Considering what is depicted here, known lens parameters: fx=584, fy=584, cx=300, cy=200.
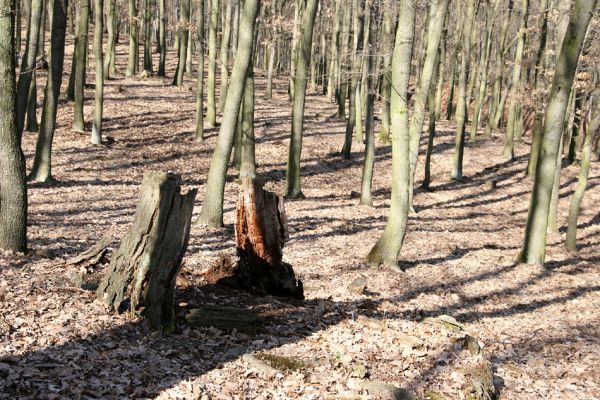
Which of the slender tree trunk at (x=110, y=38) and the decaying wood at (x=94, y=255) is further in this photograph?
the slender tree trunk at (x=110, y=38)

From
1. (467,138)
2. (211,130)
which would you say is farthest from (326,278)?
(467,138)

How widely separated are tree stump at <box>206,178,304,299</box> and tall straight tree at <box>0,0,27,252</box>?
9.03ft

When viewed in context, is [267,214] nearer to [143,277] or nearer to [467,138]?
[143,277]

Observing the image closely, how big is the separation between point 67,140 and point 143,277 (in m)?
15.9

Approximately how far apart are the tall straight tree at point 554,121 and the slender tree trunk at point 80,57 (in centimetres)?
1306

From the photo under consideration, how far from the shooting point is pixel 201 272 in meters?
8.91

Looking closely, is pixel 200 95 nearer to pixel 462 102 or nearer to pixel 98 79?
pixel 98 79

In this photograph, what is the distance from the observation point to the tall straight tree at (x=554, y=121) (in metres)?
12.7

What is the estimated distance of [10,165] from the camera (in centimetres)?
796

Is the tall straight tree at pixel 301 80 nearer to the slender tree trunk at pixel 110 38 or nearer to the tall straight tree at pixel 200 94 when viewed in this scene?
the tall straight tree at pixel 200 94

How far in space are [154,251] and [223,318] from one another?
48.7 inches

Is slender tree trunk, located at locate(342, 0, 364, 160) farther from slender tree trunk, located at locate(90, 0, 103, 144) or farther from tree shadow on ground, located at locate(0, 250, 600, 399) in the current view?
tree shadow on ground, located at locate(0, 250, 600, 399)

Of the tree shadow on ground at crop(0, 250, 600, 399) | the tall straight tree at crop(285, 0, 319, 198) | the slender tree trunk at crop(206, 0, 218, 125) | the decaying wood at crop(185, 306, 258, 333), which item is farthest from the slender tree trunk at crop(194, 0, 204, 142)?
the decaying wood at crop(185, 306, 258, 333)

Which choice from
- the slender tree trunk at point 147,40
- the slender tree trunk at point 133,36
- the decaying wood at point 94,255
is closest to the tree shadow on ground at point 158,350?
the decaying wood at point 94,255
